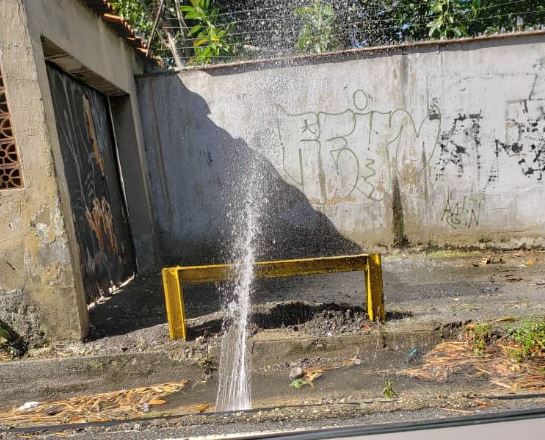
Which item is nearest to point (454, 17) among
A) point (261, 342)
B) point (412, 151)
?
point (412, 151)

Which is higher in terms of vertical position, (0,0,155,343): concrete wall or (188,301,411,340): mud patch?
(0,0,155,343): concrete wall

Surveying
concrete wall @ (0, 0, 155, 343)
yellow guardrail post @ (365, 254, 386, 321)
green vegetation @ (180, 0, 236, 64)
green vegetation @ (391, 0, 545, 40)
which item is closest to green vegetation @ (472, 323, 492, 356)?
yellow guardrail post @ (365, 254, 386, 321)

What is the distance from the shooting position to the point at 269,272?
440 cm

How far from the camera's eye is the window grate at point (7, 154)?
14.4ft

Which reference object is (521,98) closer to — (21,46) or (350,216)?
(350,216)

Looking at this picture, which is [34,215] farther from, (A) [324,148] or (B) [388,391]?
(A) [324,148]

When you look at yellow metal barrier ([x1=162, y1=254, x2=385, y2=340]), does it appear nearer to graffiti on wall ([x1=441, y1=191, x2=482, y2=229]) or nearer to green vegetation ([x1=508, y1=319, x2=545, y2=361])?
green vegetation ([x1=508, y1=319, x2=545, y2=361])

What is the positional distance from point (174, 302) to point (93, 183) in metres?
2.78

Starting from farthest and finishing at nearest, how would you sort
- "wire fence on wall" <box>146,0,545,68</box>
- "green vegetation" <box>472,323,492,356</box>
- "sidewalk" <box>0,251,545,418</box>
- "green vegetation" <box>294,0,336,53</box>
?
"green vegetation" <box>294,0,336,53</box> → "wire fence on wall" <box>146,0,545,68</box> → "sidewalk" <box>0,251,545,418</box> → "green vegetation" <box>472,323,492,356</box>

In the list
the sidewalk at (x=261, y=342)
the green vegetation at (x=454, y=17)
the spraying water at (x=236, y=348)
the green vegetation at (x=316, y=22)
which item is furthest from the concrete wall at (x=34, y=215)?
the green vegetation at (x=454, y=17)

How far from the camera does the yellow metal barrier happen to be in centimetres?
435

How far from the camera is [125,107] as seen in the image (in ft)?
25.1

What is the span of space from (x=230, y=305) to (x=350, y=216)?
3311 mm

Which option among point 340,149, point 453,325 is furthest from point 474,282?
point 340,149
